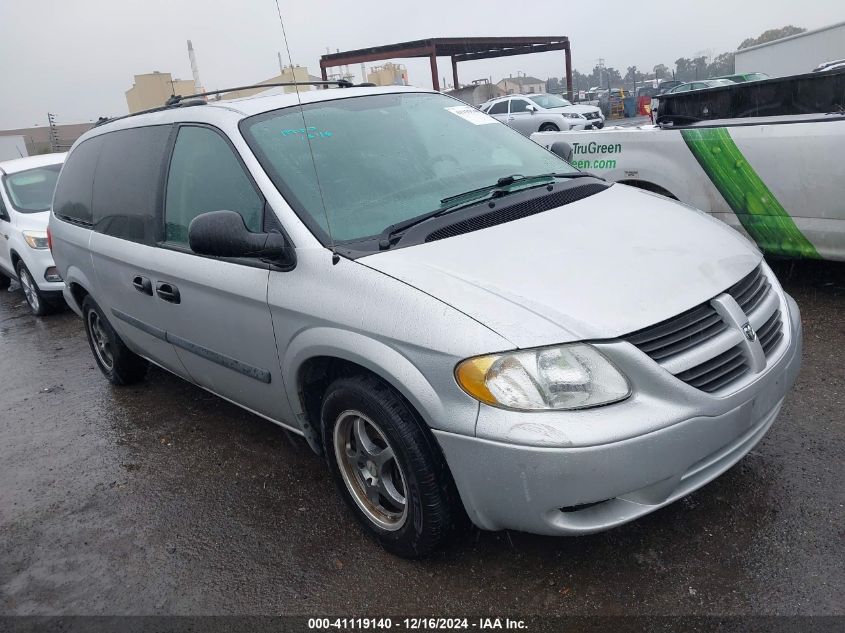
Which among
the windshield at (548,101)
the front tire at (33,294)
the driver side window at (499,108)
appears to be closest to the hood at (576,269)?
the front tire at (33,294)

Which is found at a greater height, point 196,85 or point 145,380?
point 196,85

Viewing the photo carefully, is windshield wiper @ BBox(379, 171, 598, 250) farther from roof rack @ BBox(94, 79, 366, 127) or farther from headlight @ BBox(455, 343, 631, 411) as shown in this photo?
roof rack @ BBox(94, 79, 366, 127)

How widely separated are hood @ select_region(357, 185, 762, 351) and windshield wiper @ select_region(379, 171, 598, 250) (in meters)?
0.17

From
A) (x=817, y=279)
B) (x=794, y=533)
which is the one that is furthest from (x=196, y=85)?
(x=817, y=279)

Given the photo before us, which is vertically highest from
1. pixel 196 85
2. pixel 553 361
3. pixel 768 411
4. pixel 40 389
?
pixel 196 85

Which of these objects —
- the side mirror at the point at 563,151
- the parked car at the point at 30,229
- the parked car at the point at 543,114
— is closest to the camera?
the side mirror at the point at 563,151

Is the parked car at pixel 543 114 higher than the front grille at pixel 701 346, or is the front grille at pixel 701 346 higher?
the front grille at pixel 701 346

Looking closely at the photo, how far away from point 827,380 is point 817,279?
6.26 feet

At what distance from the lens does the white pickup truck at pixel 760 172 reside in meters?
4.48

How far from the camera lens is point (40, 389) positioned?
5.45 meters

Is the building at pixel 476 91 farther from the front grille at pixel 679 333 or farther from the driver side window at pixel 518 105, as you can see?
the front grille at pixel 679 333

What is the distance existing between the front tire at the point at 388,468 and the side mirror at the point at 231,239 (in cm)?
59

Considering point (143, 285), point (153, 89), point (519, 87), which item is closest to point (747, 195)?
point (143, 285)

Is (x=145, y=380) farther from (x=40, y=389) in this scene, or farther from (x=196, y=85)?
(x=196, y=85)
